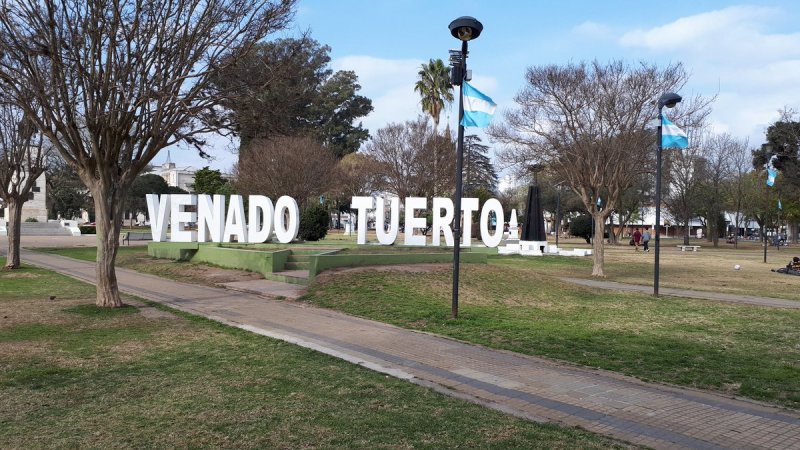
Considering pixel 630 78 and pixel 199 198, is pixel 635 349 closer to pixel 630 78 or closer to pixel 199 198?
pixel 630 78

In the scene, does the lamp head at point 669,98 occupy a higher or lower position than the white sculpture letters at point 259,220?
higher

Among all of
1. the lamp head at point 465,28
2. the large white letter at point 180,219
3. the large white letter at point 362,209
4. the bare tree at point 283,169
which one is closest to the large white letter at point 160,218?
the large white letter at point 180,219

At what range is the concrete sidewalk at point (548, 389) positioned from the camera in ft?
17.9

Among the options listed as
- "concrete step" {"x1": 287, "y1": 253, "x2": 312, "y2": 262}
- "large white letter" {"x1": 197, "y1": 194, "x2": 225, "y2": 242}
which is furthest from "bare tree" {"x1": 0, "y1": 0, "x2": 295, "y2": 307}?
"large white letter" {"x1": 197, "y1": 194, "x2": 225, "y2": 242}

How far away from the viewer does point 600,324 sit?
1145 cm

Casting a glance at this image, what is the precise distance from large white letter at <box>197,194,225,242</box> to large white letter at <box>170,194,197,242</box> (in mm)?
545

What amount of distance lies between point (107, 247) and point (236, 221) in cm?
1249

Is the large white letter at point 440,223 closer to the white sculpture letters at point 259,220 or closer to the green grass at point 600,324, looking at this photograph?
the white sculpture letters at point 259,220

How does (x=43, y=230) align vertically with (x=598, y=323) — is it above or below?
above

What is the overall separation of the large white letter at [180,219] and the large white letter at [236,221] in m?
1.96

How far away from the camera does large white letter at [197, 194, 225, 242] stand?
2483cm

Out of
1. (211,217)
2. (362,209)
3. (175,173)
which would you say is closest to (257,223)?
(211,217)

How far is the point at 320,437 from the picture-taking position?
16.3ft

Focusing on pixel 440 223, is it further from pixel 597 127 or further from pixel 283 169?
pixel 283 169
